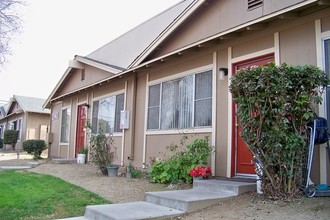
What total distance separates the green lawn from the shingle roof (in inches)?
732

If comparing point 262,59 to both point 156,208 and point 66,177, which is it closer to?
point 156,208

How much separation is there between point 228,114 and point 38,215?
166 inches

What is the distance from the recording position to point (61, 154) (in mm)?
16547

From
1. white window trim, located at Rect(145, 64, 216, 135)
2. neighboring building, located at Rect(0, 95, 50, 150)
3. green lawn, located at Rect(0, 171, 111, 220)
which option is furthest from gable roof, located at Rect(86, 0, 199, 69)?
neighboring building, located at Rect(0, 95, 50, 150)

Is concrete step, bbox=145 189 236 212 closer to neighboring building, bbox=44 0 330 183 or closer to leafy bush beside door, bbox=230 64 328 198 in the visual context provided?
leafy bush beside door, bbox=230 64 328 198

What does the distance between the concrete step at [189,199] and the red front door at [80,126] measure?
9.21 metres

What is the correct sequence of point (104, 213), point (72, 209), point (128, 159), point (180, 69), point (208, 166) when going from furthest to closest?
1. point (128, 159)
2. point (180, 69)
3. point (208, 166)
4. point (72, 209)
5. point (104, 213)

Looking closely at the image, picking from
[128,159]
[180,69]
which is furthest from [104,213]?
[128,159]

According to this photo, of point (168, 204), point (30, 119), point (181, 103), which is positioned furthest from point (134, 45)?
point (30, 119)

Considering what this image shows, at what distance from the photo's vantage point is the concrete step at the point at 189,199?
514 centimetres

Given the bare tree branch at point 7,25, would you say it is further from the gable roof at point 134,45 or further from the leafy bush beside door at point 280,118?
the leafy bush beside door at point 280,118

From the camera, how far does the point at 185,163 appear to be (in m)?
7.58

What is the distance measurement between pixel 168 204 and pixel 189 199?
368mm

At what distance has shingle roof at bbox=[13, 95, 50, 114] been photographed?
25987mm
